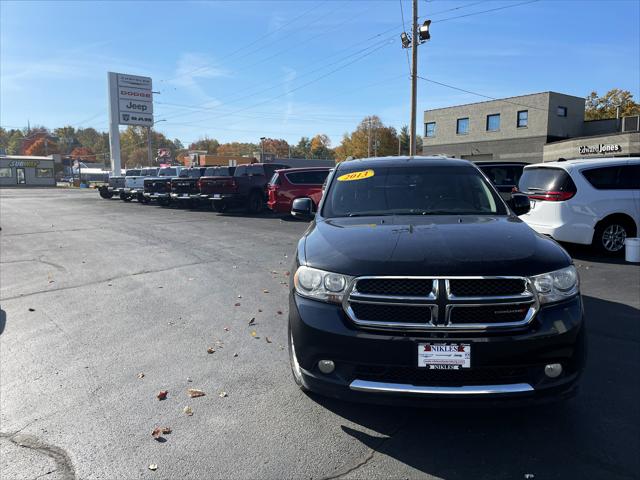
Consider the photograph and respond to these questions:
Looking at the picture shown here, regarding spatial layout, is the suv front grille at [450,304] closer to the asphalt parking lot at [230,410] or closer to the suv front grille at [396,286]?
the suv front grille at [396,286]

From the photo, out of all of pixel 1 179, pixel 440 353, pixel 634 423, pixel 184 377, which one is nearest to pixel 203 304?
pixel 184 377

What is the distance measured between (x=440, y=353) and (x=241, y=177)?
56.4ft

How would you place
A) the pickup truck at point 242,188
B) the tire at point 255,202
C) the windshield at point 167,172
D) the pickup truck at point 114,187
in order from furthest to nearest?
the pickup truck at point 114,187 < the windshield at point 167,172 < the tire at point 255,202 < the pickup truck at point 242,188

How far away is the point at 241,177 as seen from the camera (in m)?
19.0

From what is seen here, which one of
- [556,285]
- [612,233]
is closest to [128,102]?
[612,233]

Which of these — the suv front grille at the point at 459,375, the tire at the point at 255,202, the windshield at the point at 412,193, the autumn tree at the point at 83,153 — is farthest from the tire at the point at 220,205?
the autumn tree at the point at 83,153

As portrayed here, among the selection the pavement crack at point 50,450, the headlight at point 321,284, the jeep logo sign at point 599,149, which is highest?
the jeep logo sign at point 599,149

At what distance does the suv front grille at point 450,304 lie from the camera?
2617mm

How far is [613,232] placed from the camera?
8.79m

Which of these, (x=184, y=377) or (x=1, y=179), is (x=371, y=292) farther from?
(x=1, y=179)

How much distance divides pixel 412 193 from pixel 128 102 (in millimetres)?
59320

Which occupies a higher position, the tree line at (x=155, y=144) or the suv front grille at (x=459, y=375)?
the tree line at (x=155, y=144)

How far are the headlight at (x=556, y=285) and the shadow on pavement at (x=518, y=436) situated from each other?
928 millimetres

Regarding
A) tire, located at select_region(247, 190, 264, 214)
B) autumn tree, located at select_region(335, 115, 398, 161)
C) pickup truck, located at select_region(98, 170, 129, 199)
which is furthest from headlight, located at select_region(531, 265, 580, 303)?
autumn tree, located at select_region(335, 115, 398, 161)
